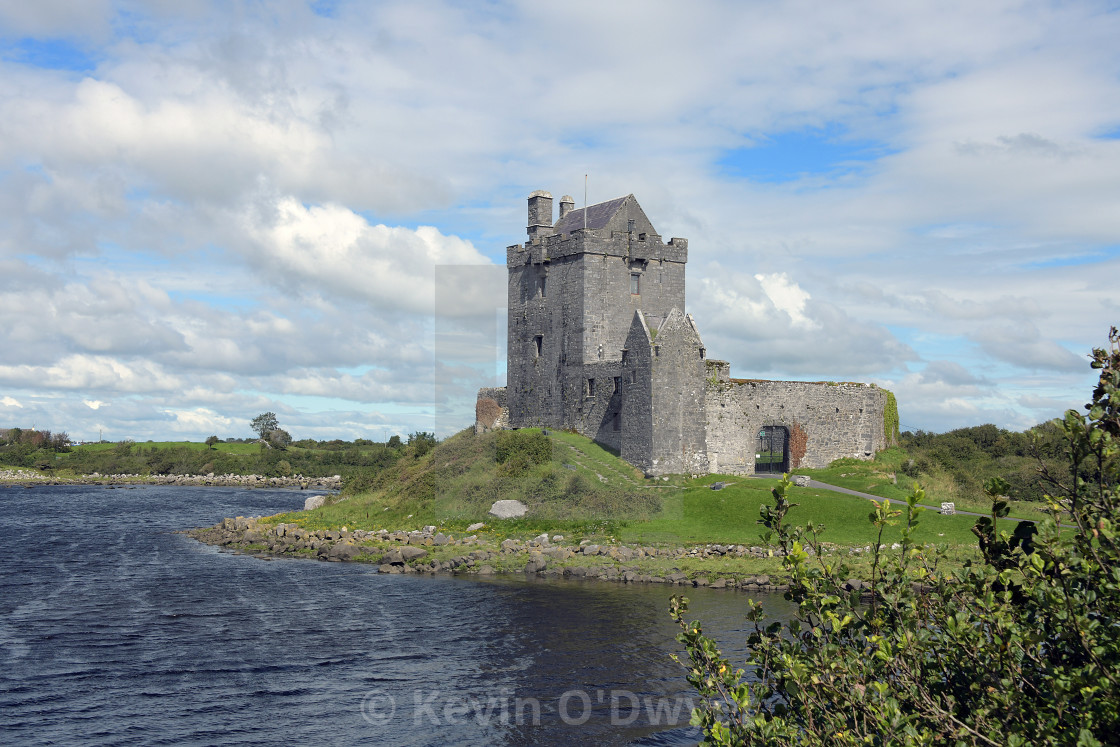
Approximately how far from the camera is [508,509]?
41156mm

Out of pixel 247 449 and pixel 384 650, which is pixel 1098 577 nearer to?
pixel 384 650

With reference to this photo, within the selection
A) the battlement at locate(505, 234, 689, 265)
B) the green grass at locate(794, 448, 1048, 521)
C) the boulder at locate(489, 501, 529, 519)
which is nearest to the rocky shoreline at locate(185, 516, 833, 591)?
the boulder at locate(489, 501, 529, 519)

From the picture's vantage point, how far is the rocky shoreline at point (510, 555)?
31859 millimetres

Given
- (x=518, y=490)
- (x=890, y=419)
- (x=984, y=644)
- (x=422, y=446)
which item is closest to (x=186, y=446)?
(x=422, y=446)

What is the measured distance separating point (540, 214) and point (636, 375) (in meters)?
13.3

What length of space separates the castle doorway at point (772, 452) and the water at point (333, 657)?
1854cm

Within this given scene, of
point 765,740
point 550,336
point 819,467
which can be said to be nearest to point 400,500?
point 550,336

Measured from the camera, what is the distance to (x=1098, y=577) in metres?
6.59

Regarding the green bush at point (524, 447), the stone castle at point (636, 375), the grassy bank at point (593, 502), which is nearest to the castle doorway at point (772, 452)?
the stone castle at point (636, 375)

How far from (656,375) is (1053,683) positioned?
3611cm

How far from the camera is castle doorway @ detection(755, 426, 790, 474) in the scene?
47125 mm

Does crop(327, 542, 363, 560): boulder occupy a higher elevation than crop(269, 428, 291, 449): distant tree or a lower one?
lower

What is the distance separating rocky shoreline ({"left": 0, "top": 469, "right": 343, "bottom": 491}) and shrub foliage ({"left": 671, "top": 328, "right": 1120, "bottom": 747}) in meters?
96.9

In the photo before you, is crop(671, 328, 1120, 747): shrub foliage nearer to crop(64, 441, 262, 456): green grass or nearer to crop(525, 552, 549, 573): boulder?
crop(525, 552, 549, 573): boulder
